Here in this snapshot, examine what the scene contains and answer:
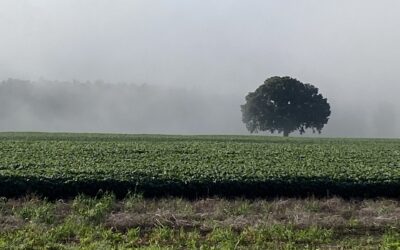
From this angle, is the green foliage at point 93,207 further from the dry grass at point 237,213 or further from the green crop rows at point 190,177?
the green crop rows at point 190,177

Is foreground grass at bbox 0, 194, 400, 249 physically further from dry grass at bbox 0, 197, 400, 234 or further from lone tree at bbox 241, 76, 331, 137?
lone tree at bbox 241, 76, 331, 137

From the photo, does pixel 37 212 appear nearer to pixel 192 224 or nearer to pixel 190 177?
pixel 192 224

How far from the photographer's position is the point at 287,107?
2753 inches

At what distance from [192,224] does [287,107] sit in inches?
2437

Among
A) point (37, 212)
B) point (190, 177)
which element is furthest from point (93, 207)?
point (190, 177)

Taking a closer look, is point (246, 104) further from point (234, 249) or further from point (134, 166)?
point (234, 249)

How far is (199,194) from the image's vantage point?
12289 mm

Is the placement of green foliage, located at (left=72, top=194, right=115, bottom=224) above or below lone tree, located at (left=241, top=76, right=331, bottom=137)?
below

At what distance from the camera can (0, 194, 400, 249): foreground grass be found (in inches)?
328

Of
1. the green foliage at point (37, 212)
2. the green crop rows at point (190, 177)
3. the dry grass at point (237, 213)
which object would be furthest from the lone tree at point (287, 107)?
the green foliage at point (37, 212)

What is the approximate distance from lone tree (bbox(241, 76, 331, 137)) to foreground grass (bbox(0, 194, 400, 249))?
58.6 m

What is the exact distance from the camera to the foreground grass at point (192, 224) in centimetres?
834

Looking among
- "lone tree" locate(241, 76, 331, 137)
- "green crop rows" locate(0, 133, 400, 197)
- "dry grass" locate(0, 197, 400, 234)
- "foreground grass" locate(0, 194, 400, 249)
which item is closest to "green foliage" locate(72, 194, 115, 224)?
"foreground grass" locate(0, 194, 400, 249)

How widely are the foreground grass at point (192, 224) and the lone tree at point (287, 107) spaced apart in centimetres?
5857
